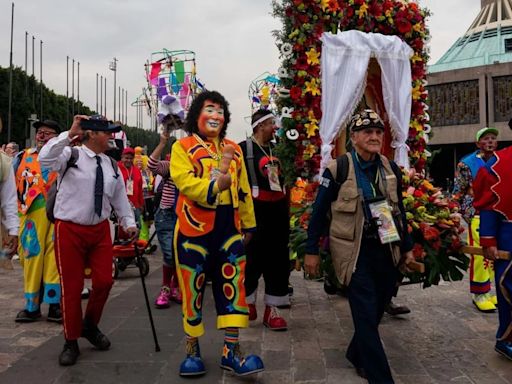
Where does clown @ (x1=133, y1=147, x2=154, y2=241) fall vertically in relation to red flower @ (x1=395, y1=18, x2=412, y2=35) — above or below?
below

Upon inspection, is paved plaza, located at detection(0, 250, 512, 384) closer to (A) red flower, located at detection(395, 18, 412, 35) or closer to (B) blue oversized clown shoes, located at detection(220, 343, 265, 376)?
(B) blue oversized clown shoes, located at detection(220, 343, 265, 376)

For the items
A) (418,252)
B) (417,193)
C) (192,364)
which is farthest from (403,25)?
(192,364)

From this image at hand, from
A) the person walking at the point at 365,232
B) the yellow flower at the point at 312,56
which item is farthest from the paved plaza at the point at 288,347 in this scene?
the yellow flower at the point at 312,56

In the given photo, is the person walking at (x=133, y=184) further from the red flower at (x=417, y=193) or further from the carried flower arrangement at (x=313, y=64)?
the red flower at (x=417, y=193)

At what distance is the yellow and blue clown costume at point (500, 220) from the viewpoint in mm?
4043

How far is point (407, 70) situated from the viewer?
6359mm

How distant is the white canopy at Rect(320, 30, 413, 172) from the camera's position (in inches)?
238

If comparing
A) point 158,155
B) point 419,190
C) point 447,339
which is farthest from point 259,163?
point 447,339

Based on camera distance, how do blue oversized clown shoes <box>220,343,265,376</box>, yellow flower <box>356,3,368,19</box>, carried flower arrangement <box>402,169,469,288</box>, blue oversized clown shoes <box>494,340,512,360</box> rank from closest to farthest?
blue oversized clown shoes <box>220,343,265,376</box> < blue oversized clown shoes <box>494,340,512,360</box> < carried flower arrangement <box>402,169,469,288</box> < yellow flower <box>356,3,368,19</box>

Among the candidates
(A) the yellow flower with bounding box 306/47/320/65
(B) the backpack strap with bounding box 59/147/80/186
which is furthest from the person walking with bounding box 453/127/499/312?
(B) the backpack strap with bounding box 59/147/80/186

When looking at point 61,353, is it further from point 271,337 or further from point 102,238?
point 271,337

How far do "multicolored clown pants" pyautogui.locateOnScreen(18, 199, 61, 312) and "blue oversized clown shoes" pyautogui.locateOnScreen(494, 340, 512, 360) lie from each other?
13.7 ft

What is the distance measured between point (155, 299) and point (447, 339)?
3.47 metres

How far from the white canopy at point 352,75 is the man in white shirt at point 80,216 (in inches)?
104
